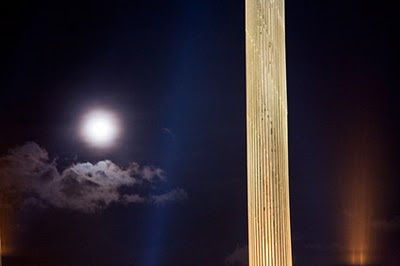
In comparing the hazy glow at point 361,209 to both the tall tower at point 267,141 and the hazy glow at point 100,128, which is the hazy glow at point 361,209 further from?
the hazy glow at point 100,128

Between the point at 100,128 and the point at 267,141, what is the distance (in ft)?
7.32

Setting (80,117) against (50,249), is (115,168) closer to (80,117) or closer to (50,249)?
(80,117)

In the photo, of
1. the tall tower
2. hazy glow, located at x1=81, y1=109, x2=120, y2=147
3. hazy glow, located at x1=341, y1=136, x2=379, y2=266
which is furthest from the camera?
hazy glow, located at x1=81, y1=109, x2=120, y2=147

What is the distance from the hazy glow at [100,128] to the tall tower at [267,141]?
76.5 inches

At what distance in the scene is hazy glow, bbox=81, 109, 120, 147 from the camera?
6.62m

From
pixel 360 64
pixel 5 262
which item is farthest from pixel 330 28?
pixel 5 262

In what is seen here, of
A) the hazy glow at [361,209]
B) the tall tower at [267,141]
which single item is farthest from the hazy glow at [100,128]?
the hazy glow at [361,209]

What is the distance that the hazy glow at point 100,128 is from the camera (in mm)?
6625

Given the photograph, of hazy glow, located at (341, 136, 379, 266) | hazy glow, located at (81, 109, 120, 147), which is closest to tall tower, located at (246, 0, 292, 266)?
hazy glow, located at (341, 136, 379, 266)

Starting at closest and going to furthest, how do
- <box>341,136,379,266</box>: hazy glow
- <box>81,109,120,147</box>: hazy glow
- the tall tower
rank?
1. the tall tower
2. <box>341,136,379,266</box>: hazy glow
3. <box>81,109,120,147</box>: hazy glow

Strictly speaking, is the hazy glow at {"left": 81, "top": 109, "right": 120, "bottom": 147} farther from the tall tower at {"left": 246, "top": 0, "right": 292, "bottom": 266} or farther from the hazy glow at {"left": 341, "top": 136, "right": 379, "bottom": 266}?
the hazy glow at {"left": 341, "top": 136, "right": 379, "bottom": 266}

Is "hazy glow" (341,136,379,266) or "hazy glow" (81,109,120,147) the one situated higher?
"hazy glow" (81,109,120,147)

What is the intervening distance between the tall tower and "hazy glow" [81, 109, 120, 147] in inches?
76.5

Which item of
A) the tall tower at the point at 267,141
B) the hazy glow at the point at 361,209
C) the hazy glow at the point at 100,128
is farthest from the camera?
the hazy glow at the point at 100,128
